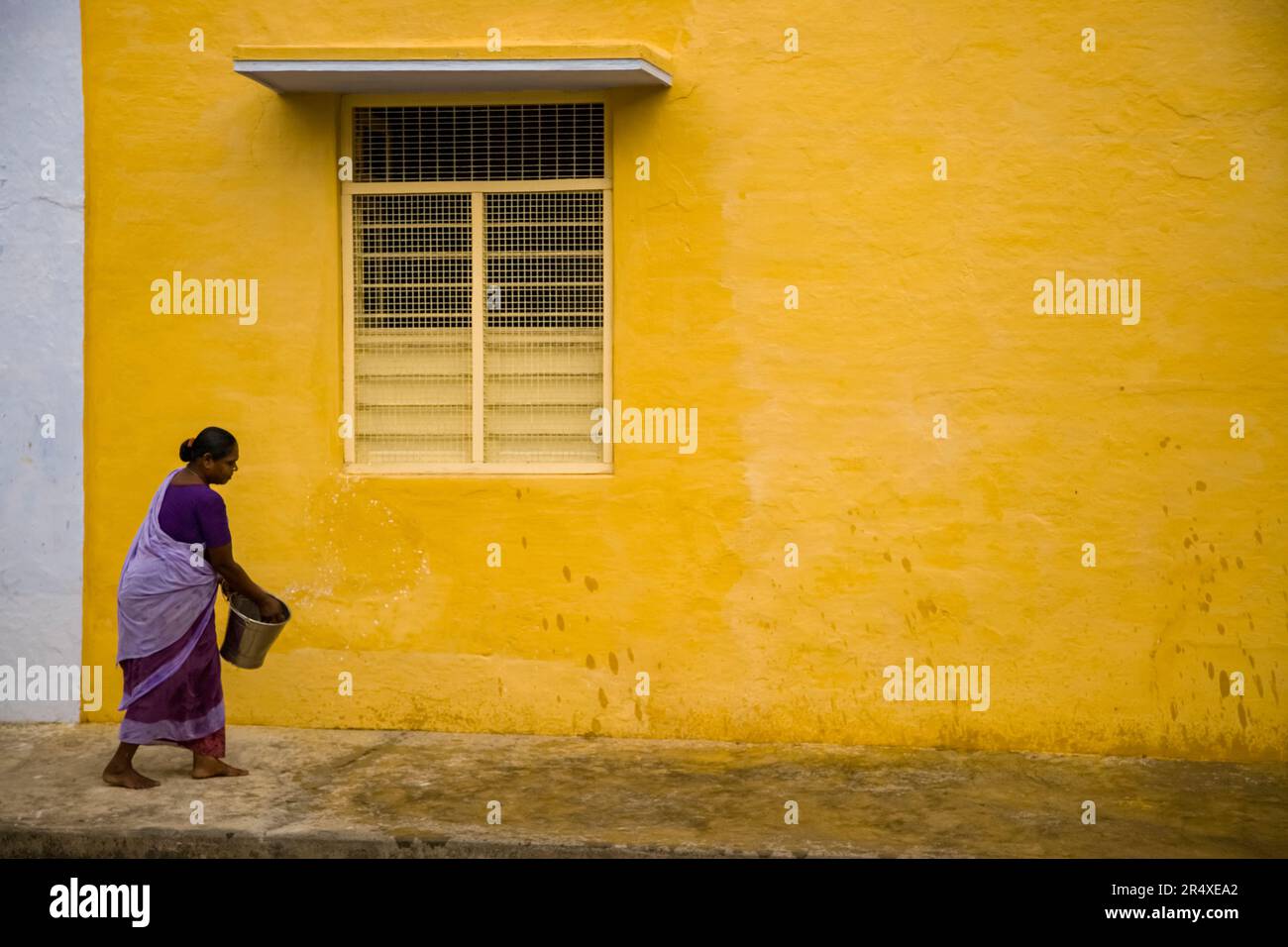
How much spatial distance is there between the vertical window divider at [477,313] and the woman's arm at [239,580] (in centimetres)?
167

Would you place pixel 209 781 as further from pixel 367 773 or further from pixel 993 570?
pixel 993 570

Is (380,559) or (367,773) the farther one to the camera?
(380,559)

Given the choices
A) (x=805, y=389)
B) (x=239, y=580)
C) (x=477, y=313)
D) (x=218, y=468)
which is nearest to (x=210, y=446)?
(x=218, y=468)

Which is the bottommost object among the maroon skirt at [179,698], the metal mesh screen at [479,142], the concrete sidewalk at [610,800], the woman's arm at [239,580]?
the concrete sidewalk at [610,800]

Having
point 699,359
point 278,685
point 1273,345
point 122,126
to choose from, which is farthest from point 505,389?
point 1273,345

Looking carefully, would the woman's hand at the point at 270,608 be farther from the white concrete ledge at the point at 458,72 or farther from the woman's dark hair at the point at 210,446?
the white concrete ledge at the point at 458,72

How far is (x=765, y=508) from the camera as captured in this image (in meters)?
7.59

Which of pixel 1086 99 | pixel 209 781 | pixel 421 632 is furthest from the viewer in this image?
pixel 421 632

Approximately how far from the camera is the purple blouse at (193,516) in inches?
258

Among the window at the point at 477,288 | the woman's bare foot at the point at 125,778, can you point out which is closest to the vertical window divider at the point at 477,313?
the window at the point at 477,288

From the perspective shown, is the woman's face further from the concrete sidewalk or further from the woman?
the concrete sidewalk

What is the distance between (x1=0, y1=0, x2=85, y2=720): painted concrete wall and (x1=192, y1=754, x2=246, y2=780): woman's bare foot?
4.95 ft

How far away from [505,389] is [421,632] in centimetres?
139

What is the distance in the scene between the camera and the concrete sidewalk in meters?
5.93
